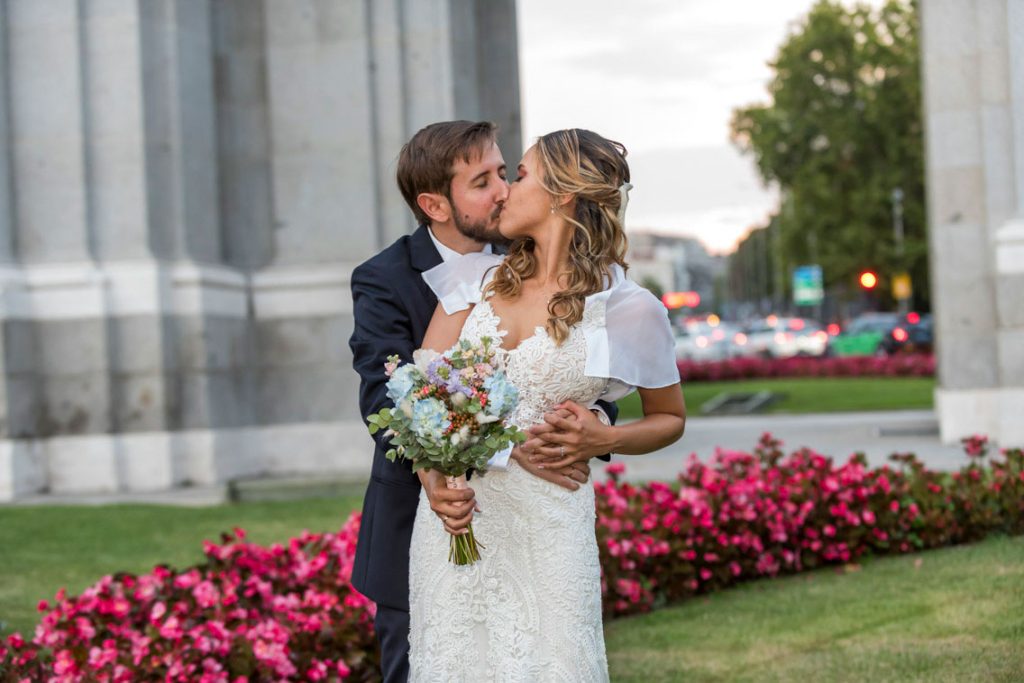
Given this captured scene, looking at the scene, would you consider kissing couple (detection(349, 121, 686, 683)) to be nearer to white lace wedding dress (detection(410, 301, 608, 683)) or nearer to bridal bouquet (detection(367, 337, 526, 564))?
white lace wedding dress (detection(410, 301, 608, 683))

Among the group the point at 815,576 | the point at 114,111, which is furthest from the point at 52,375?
the point at 815,576

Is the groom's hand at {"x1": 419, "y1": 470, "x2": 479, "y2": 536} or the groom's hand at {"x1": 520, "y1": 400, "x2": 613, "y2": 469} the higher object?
the groom's hand at {"x1": 520, "y1": 400, "x2": 613, "y2": 469}

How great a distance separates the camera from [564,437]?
136 inches

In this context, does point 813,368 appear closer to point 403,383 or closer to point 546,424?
point 546,424

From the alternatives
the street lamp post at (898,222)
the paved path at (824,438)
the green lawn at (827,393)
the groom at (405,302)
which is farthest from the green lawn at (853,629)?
the street lamp post at (898,222)

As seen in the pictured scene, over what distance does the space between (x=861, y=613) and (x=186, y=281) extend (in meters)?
7.19

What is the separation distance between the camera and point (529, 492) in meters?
3.51

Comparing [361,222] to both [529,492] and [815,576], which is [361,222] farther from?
[529,492]

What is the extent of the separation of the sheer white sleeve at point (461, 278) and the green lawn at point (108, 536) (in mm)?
3817

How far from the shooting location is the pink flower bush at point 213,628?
16.6ft

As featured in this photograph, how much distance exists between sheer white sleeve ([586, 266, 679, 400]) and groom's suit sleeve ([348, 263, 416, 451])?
2.01 ft

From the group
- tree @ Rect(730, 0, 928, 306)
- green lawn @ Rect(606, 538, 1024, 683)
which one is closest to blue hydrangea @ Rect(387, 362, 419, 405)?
green lawn @ Rect(606, 538, 1024, 683)

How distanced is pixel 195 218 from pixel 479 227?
8.63m

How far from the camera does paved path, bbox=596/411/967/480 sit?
12.4m
